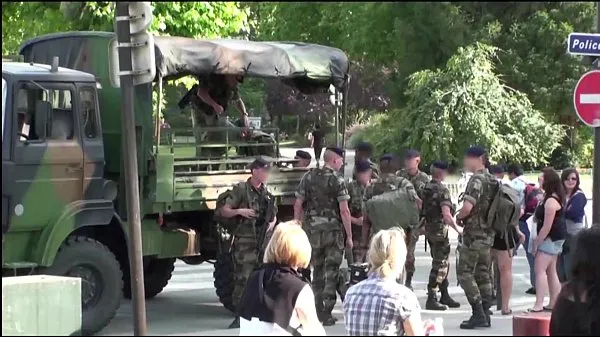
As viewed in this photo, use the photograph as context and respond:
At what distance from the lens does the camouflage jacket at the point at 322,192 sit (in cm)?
1112

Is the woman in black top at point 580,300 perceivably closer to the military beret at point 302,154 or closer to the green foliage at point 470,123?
the green foliage at point 470,123

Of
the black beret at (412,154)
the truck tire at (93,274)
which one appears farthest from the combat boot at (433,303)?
the truck tire at (93,274)

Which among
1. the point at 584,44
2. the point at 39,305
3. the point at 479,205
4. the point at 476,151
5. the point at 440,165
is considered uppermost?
the point at 584,44

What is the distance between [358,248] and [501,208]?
1.74 metres

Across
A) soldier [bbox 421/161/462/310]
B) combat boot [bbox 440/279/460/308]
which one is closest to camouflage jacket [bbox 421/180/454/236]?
soldier [bbox 421/161/462/310]

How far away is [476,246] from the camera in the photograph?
11.1 metres

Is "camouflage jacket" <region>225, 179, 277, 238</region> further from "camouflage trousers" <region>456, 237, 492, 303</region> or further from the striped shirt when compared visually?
the striped shirt

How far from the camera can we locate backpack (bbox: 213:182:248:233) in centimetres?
1104

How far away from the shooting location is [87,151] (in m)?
10.5

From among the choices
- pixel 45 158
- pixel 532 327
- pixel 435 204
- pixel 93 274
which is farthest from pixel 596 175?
pixel 532 327

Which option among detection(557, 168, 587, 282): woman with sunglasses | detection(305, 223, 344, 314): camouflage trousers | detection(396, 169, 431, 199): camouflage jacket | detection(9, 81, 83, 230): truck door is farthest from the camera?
detection(396, 169, 431, 199): camouflage jacket

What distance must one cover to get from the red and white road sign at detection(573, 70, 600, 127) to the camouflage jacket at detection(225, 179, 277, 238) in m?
3.29

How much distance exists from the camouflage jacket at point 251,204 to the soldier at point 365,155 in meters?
1.05

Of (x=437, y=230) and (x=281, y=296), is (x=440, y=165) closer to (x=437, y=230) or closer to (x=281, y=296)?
(x=437, y=230)
